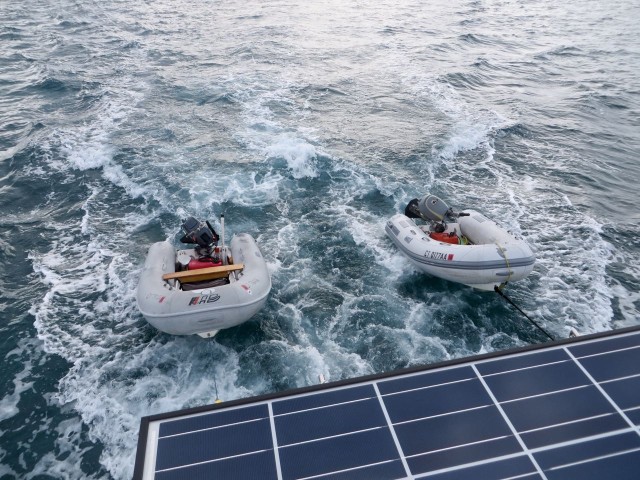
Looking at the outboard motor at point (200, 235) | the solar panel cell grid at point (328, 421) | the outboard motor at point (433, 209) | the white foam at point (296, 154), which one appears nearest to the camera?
the solar panel cell grid at point (328, 421)

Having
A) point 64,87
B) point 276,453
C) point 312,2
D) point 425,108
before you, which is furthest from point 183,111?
point 312,2

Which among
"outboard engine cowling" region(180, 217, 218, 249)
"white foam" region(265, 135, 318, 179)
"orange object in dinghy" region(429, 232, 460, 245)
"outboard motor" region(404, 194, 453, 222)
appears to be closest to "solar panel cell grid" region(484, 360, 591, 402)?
"orange object in dinghy" region(429, 232, 460, 245)

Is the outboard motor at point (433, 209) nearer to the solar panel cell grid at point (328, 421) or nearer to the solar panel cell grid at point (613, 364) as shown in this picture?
the solar panel cell grid at point (613, 364)

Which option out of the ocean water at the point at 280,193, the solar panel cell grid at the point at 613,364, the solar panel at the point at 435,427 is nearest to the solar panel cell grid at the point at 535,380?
the solar panel at the point at 435,427

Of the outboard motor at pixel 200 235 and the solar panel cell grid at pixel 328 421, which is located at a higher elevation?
the solar panel cell grid at pixel 328 421

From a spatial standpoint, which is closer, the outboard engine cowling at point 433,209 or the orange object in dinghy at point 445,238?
the orange object in dinghy at point 445,238

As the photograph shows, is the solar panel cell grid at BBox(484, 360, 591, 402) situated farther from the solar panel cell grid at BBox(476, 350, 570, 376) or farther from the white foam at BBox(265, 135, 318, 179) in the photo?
the white foam at BBox(265, 135, 318, 179)

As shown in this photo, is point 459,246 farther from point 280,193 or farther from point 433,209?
point 280,193
